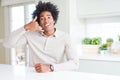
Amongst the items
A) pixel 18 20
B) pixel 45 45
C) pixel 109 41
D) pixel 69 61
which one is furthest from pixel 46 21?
pixel 18 20

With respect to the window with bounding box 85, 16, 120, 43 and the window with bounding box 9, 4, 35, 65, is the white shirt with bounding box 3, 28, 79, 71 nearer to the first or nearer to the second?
the window with bounding box 85, 16, 120, 43

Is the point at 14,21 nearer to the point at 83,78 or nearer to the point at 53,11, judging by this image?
the point at 53,11

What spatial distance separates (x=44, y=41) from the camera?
1897mm

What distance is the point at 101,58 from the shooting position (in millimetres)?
3016

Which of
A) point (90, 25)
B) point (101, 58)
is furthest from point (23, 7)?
point (101, 58)

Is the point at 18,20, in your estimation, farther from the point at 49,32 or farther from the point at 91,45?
the point at 49,32

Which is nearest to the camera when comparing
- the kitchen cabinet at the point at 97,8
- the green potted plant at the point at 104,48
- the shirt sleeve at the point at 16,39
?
the shirt sleeve at the point at 16,39

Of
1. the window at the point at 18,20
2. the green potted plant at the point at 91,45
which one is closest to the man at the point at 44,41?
the green potted plant at the point at 91,45

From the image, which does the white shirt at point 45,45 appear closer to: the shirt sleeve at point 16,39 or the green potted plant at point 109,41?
the shirt sleeve at point 16,39

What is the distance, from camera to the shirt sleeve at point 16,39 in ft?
5.96

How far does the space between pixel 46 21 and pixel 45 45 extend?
22 centimetres

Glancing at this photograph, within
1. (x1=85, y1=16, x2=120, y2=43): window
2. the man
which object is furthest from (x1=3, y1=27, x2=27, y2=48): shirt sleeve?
(x1=85, y1=16, x2=120, y2=43): window

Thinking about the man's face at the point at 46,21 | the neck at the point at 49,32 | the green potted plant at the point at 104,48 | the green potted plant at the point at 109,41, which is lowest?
the green potted plant at the point at 104,48

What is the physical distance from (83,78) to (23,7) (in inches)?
132
